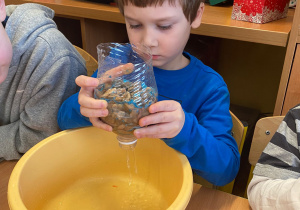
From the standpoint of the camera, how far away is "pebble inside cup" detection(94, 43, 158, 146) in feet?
1.73

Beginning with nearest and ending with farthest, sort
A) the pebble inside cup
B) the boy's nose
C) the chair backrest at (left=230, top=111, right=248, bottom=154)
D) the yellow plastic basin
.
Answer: the pebble inside cup
the yellow plastic basin
the boy's nose
the chair backrest at (left=230, top=111, right=248, bottom=154)

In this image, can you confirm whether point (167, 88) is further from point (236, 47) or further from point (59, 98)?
point (236, 47)

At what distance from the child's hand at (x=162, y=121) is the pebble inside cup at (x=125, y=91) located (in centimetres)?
1

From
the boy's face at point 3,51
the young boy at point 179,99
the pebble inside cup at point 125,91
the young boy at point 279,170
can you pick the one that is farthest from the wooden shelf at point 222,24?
the boy's face at point 3,51

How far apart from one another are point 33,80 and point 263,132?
621 millimetres

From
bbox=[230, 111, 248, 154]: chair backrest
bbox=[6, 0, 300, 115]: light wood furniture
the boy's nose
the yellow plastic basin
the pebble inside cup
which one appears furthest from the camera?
bbox=[6, 0, 300, 115]: light wood furniture

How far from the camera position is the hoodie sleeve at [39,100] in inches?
32.5

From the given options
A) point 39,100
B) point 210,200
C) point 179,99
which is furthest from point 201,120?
point 39,100

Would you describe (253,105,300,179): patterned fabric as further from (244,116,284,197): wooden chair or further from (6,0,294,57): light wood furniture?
(6,0,294,57): light wood furniture

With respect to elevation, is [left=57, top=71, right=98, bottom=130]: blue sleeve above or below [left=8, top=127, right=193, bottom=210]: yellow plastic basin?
above

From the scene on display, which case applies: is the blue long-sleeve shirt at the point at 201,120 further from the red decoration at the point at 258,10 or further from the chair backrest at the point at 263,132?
the red decoration at the point at 258,10

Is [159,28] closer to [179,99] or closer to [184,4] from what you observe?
[184,4]

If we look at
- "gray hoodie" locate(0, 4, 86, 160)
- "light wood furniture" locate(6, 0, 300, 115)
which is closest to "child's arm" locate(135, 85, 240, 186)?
"light wood furniture" locate(6, 0, 300, 115)

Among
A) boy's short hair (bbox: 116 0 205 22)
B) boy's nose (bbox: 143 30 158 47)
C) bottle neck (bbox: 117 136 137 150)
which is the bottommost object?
bottle neck (bbox: 117 136 137 150)
